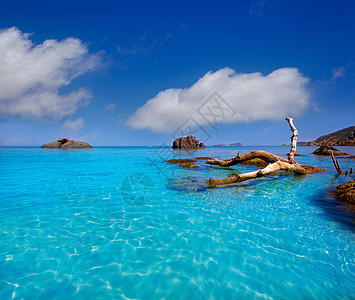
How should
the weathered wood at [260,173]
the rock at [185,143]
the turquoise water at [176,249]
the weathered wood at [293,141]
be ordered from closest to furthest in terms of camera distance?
Answer: 1. the turquoise water at [176,249]
2. the weathered wood at [260,173]
3. the weathered wood at [293,141]
4. the rock at [185,143]

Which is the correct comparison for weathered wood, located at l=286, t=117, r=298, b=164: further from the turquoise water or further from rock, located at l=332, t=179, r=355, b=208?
the turquoise water

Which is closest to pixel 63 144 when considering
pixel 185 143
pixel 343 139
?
pixel 185 143

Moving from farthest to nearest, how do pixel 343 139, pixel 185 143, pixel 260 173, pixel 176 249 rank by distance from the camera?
1. pixel 343 139
2. pixel 185 143
3. pixel 260 173
4. pixel 176 249

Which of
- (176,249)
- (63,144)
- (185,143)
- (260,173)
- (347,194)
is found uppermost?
(63,144)

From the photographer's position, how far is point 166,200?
973cm

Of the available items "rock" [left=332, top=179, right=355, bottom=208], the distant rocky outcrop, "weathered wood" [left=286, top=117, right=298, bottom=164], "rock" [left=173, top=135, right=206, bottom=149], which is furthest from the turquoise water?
the distant rocky outcrop

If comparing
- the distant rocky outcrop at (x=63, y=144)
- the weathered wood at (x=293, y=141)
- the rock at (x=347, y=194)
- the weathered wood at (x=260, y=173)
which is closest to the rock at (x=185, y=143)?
the distant rocky outcrop at (x=63, y=144)

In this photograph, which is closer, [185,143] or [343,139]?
[185,143]

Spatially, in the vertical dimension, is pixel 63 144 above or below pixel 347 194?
above

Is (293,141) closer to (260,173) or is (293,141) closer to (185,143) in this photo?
(260,173)

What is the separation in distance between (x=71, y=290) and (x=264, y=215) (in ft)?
23.0

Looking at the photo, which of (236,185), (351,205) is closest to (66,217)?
(236,185)

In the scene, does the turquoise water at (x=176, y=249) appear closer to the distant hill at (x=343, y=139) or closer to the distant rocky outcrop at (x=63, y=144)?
the distant rocky outcrop at (x=63, y=144)

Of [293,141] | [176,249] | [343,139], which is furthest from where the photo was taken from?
[343,139]
